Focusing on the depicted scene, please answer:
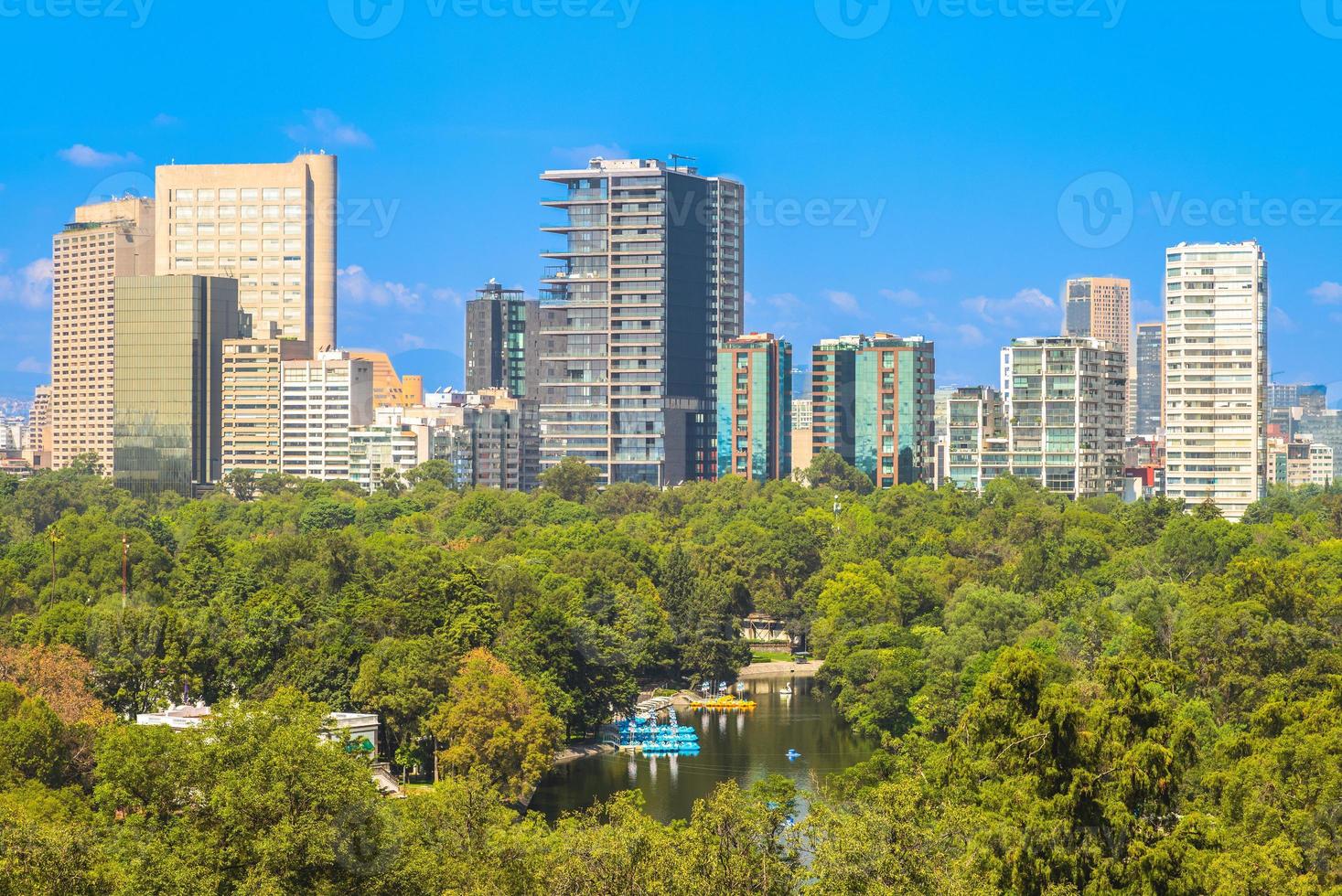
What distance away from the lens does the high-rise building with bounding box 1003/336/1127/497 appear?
92.0m

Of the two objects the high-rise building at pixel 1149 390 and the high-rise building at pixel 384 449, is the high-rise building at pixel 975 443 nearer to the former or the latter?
the high-rise building at pixel 384 449

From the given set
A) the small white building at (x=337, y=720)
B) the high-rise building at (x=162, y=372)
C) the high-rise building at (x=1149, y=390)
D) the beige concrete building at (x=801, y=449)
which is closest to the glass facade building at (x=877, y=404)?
the beige concrete building at (x=801, y=449)

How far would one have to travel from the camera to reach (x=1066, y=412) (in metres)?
92.9

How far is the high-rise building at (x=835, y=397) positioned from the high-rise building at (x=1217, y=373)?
3358 centimetres

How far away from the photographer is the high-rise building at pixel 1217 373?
82.7 metres

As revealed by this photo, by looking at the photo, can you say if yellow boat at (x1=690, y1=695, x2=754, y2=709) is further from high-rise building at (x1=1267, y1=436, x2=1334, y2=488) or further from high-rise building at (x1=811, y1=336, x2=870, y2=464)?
high-rise building at (x1=1267, y1=436, x2=1334, y2=488)

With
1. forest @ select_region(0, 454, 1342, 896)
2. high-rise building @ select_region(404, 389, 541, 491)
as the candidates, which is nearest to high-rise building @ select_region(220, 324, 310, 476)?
high-rise building @ select_region(404, 389, 541, 491)

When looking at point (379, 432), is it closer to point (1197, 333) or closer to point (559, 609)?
point (1197, 333)

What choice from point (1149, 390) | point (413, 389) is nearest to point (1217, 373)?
point (413, 389)

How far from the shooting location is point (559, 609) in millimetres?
51750

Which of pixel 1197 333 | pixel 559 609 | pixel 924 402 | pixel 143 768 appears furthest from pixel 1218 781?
pixel 924 402

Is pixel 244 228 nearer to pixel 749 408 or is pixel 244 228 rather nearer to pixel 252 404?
pixel 252 404

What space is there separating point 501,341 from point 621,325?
111 feet

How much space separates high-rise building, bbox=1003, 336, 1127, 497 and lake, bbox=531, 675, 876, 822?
38.0 metres
